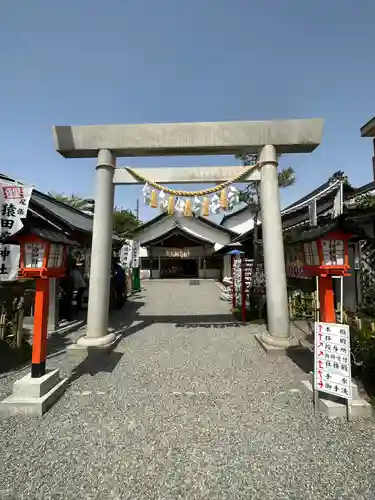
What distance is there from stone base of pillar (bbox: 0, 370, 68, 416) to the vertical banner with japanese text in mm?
4079

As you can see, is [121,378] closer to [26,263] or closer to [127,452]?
[127,452]

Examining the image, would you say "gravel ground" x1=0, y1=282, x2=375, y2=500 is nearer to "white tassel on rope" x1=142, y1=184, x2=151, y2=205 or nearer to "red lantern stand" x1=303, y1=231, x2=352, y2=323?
"red lantern stand" x1=303, y1=231, x2=352, y2=323

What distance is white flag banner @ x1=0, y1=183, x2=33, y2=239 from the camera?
21.9ft

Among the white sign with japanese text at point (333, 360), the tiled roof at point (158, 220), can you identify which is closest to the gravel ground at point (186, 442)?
the white sign with japanese text at point (333, 360)

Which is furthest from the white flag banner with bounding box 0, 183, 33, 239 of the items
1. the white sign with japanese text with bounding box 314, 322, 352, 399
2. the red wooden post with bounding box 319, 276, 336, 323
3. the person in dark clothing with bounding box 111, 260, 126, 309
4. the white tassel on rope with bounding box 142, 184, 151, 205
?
the white sign with japanese text with bounding box 314, 322, 352, 399

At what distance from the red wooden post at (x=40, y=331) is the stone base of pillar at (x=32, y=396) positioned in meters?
0.14

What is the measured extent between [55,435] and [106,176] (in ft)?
17.5

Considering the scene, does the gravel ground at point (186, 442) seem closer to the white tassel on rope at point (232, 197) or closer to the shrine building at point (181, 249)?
the white tassel on rope at point (232, 197)

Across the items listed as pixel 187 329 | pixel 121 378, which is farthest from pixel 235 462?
pixel 187 329

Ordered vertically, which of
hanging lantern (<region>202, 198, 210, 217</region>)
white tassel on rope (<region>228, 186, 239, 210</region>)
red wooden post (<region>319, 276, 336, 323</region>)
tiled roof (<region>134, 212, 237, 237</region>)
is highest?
tiled roof (<region>134, 212, 237, 237</region>)

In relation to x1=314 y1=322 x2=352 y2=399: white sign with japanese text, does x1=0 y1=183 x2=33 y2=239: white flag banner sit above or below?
above

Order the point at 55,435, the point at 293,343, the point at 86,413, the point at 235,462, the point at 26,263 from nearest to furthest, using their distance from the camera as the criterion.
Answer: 1. the point at 235,462
2. the point at 55,435
3. the point at 86,413
4. the point at 26,263
5. the point at 293,343

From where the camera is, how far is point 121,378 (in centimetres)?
483

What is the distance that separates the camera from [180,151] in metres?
6.72
